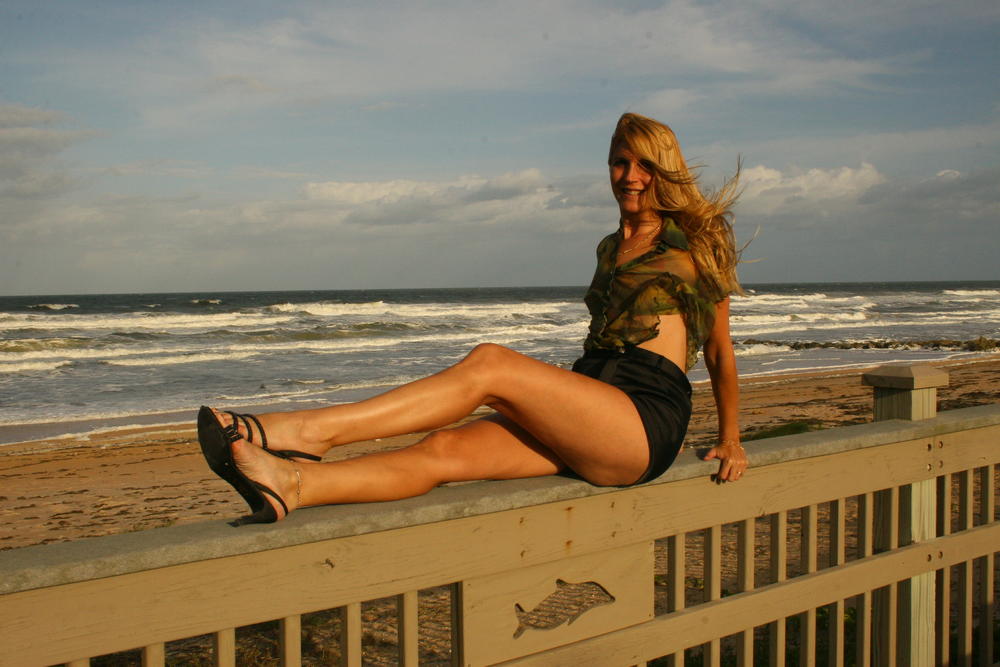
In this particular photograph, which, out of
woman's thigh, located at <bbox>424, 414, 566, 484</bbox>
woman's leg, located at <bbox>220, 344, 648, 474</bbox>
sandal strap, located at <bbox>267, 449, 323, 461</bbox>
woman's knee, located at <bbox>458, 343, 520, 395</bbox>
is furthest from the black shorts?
sandal strap, located at <bbox>267, 449, 323, 461</bbox>

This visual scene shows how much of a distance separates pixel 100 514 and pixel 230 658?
613 centimetres

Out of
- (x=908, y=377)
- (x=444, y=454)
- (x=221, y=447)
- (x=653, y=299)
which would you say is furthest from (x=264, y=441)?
(x=908, y=377)

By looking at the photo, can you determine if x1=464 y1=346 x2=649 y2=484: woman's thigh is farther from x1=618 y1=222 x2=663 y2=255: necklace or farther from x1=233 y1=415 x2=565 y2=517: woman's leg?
x1=618 y1=222 x2=663 y2=255: necklace

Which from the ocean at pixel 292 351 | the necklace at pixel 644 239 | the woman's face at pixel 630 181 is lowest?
the ocean at pixel 292 351

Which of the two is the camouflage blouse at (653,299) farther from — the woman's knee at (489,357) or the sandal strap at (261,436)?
the sandal strap at (261,436)

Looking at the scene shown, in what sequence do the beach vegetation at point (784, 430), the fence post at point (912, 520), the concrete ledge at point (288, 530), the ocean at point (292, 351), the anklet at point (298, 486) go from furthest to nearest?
the ocean at point (292, 351), the beach vegetation at point (784, 430), the fence post at point (912, 520), the anklet at point (298, 486), the concrete ledge at point (288, 530)

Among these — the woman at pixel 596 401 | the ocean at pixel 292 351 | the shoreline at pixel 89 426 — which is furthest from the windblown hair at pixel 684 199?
the ocean at pixel 292 351

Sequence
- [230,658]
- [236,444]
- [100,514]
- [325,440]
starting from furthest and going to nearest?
1. [100,514]
2. [325,440]
3. [236,444]
4. [230,658]

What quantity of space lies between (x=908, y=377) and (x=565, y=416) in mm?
1254

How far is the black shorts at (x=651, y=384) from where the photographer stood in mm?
2393

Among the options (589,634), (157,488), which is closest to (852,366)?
(157,488)

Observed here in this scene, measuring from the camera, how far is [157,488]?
25.0 feet

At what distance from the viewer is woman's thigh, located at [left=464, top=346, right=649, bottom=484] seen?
2137 millimetres

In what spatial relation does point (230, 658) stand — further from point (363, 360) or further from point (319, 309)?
point (319, 309)
